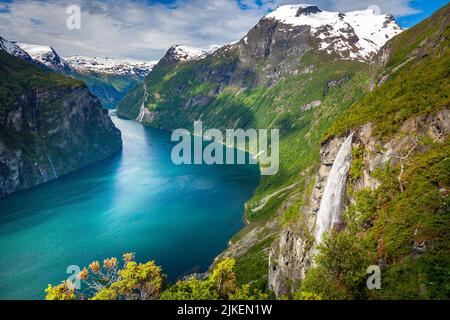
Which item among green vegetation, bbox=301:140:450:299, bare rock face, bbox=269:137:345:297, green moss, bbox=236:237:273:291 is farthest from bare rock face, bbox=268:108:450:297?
green moss, bbox=236:237:273:291

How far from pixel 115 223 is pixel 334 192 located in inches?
3455

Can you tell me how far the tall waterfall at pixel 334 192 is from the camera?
166 ft

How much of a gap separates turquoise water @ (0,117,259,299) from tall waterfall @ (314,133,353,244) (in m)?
46.4

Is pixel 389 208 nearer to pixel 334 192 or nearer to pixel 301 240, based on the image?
pixel 334 192

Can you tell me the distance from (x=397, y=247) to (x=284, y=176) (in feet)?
440

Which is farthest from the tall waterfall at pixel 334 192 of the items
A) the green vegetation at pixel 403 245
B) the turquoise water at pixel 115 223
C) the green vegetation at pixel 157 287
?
the turquoise water at pixel 115 223

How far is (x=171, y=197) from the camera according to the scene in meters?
148

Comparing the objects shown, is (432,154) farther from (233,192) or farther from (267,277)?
(233,192)

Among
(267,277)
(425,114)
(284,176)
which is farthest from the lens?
(284,176)

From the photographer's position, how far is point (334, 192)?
5262 centimetres

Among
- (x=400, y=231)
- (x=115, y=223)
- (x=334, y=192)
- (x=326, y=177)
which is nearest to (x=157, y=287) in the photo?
(x=400, y=231)

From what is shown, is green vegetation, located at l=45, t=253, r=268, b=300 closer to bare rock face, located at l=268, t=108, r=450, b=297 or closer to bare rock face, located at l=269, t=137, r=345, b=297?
bare rock face, located at l=268, t=108, r=450, b=297

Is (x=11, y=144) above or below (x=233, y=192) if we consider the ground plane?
above
